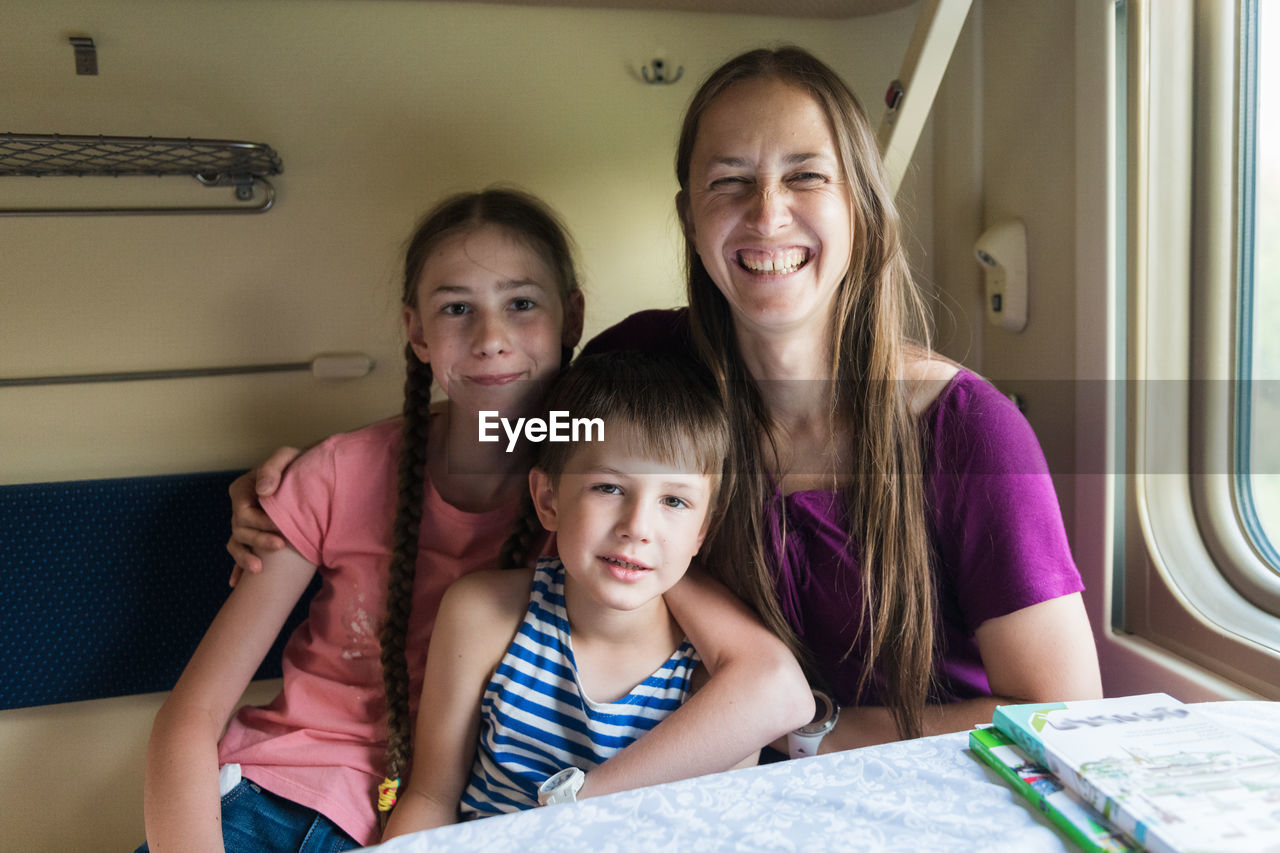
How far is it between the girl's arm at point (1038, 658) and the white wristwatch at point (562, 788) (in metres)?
0.56

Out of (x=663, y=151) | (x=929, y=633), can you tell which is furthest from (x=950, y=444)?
(x=663, y=151)

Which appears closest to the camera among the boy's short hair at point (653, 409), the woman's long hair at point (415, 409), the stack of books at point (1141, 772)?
the stack of books at point (1141, 772)

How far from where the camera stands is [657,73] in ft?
5.98

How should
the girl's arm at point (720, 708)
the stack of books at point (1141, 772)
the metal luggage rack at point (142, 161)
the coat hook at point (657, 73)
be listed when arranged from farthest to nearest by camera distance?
the coat hook at point (657, 73), the metal luggage rack at point (142, 161), the girl's arm at point (720, 708), the stack of books at point (1141, 772)

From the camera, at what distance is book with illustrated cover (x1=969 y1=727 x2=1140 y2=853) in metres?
0.73

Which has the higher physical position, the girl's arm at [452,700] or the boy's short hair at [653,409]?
the boy's short hair at [653,409]

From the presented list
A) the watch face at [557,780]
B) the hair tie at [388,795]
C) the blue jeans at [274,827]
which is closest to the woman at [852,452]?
the watch face at [557,780]

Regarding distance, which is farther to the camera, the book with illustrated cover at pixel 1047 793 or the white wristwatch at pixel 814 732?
the white wristwatch at pixel 814 732

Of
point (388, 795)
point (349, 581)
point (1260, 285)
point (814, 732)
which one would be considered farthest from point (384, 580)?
point (1260, 285)

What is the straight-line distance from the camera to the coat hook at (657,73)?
1.82 m

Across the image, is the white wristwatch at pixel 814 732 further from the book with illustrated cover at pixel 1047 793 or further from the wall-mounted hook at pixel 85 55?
the wall-mounted hook at pixel 85 55

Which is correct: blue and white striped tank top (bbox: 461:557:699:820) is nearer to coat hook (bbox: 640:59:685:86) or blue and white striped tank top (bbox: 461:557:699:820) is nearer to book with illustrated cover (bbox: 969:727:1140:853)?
book with illustrated cover (bbox: 969:727:1140:853)

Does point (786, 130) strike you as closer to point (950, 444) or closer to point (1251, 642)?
point (950, 444)

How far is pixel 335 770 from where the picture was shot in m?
1.35
